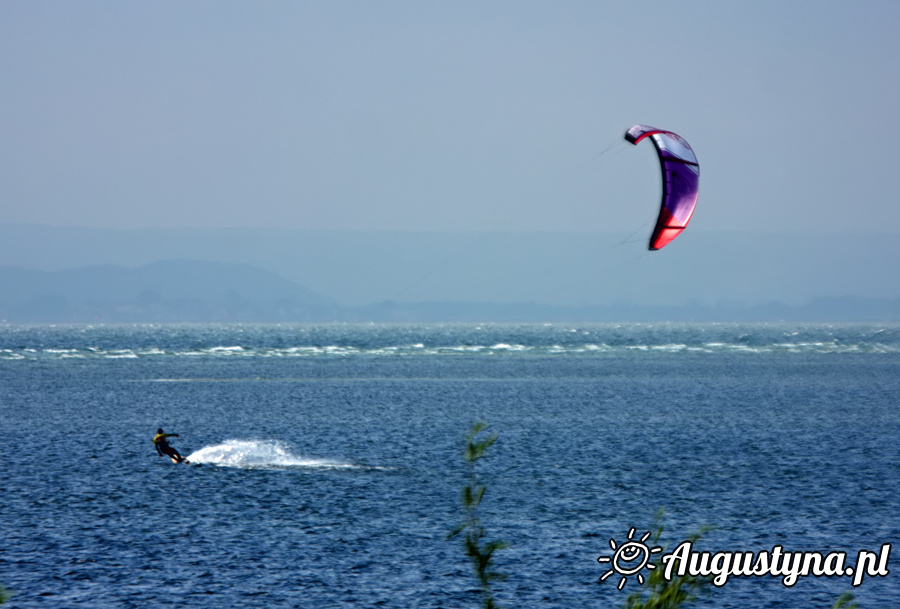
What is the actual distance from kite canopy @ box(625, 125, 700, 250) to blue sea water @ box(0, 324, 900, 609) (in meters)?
10.3

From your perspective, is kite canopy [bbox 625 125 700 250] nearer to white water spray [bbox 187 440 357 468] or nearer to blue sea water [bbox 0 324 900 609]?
blue sea water [bbox 0 324 900 609]

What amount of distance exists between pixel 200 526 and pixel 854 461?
3227 cm

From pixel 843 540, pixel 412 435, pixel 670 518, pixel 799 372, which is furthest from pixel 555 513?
pixel 799 372

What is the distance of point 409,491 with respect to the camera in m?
40.5

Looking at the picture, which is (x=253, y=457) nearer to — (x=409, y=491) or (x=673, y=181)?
(x=409, y=491)

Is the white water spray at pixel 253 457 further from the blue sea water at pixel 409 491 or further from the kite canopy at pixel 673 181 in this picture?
the kite canopy at pixel 673 181

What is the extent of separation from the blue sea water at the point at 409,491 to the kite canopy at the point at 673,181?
10.3 metres

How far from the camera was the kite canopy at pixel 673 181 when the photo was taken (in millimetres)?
36938

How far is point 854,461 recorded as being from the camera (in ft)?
163

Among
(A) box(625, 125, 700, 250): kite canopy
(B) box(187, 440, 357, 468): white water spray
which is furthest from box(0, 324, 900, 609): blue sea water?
(A) box(625, 125, 700, 250): kite canopy

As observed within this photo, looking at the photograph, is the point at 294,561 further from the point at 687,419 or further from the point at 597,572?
the point at 687,419

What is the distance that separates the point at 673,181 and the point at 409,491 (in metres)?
15.7

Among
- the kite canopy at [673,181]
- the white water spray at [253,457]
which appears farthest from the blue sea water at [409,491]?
the kite canopy at [673,181]

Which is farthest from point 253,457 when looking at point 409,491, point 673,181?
point 673,181
